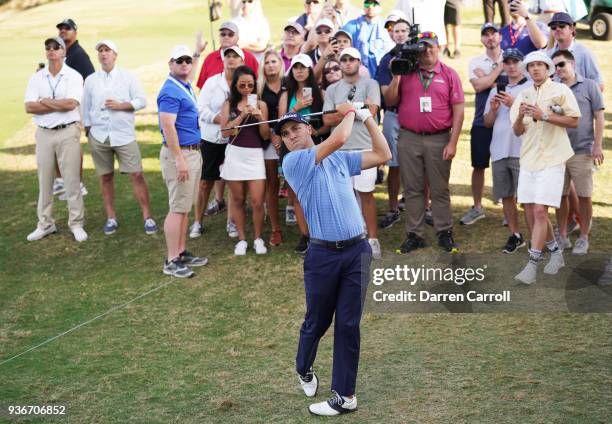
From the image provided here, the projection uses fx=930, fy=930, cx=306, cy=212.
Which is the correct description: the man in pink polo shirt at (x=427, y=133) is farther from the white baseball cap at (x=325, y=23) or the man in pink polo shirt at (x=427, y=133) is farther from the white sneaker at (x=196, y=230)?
the white sneaker at (x=196, y=230)

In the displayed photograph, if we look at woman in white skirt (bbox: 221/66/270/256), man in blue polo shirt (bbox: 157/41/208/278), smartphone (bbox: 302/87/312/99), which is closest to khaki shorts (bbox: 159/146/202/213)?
man in blue polo shirt (bbox: 157/41/208/278)

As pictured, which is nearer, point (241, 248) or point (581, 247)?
point (581, 247)

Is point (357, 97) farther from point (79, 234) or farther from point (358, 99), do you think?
point (79, 234)

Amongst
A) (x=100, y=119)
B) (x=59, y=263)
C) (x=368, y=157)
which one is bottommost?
(x=59, y=263)

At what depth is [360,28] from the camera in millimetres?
10859

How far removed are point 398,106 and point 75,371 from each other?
423 cm

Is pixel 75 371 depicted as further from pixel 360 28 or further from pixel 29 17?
pixel 29 17

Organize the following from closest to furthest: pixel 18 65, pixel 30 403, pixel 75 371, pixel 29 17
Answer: pixel 30 403 < pixel 75 371 < pixel 18 65 < pixel 29 17

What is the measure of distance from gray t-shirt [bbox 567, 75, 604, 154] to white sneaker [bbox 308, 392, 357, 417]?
3.93 meters

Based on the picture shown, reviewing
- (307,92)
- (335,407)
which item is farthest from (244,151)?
(335,407)

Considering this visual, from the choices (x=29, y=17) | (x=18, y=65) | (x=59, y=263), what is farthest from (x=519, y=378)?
(x=29, y=17)

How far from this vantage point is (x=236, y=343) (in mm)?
7535

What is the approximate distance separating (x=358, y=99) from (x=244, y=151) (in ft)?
4.27

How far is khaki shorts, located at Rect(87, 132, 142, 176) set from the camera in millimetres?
10422
